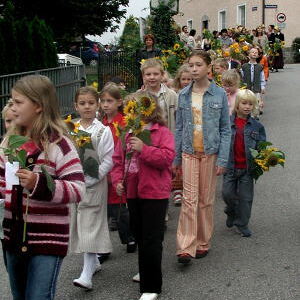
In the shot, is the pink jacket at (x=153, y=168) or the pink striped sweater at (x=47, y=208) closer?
the pink striped sweater at (x=47, y=208)

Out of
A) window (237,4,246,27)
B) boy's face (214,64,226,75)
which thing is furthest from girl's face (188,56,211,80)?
window (237,4,246,27)

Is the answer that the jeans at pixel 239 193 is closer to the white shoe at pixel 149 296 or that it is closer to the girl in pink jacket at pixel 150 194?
the girl in pink jacket at pixel 150 194

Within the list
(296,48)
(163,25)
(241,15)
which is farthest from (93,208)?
(241,15)

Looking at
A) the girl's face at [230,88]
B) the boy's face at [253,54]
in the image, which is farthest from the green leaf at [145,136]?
the boy's face at [253,54]

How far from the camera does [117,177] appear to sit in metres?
4.74

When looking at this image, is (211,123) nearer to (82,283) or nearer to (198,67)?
(198,67)

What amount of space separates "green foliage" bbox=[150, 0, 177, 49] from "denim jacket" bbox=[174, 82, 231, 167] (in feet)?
32.0

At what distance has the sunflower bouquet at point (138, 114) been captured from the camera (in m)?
4.39

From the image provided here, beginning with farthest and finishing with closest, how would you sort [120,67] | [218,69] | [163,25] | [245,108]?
[120,67], [163,25], [218,69], [245,108]

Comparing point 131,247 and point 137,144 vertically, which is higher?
point 137,144

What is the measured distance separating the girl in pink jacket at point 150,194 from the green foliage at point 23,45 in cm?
812

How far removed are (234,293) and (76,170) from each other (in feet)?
6.47

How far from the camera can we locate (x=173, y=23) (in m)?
15.3

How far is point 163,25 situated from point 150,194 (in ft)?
36.3
